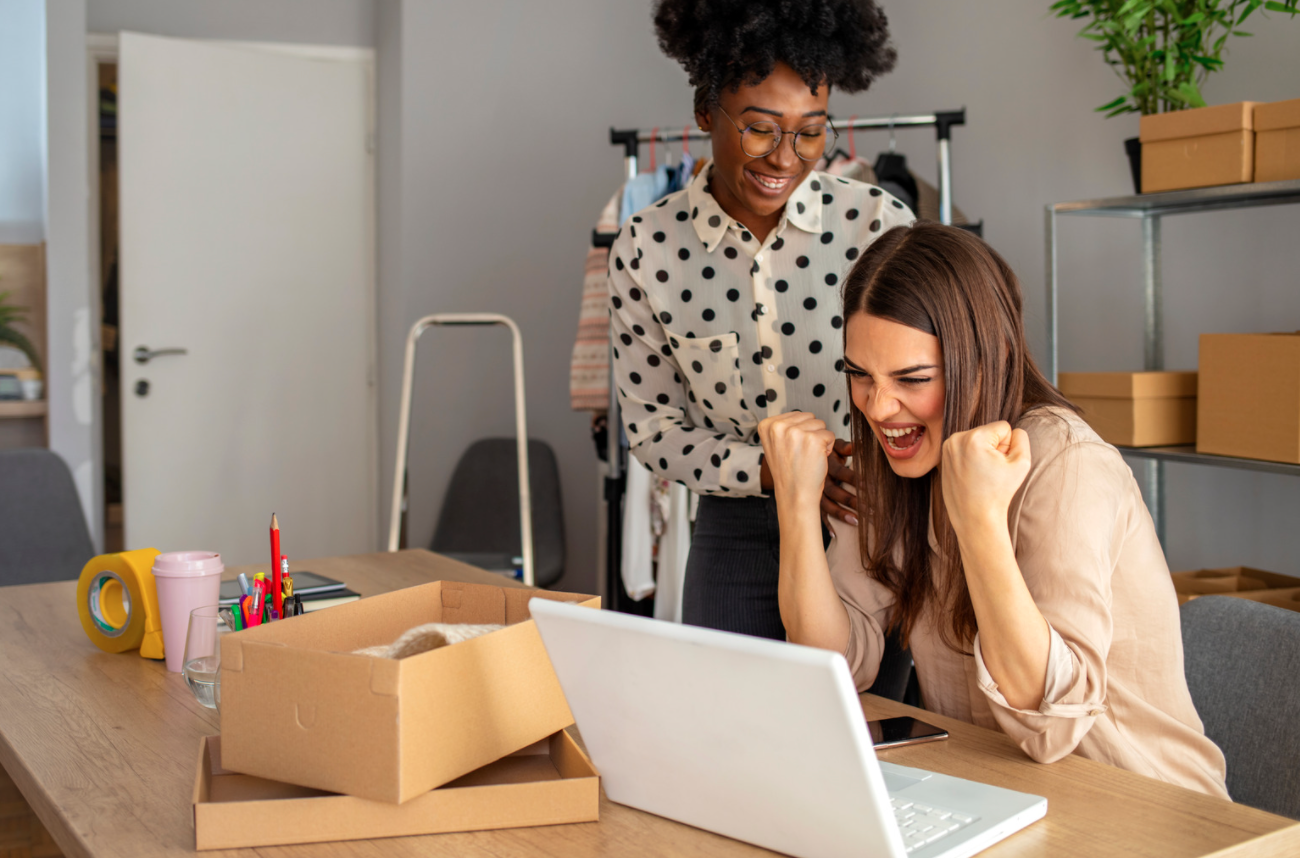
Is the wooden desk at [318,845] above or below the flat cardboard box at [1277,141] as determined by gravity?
below

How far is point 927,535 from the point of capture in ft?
3.96

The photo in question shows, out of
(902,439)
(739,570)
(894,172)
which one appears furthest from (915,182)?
(902,439)

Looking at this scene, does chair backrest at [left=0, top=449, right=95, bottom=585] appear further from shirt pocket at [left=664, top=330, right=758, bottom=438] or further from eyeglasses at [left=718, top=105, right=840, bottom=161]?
eyeglasses at [left=718, top=105, right=840, bottom=161]

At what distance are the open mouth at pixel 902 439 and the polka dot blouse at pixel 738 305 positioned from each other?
389 millimetres

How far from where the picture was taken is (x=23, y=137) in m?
3.28

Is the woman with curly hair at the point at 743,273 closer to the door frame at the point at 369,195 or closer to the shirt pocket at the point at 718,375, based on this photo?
the shirt pocket at the point at 718,375

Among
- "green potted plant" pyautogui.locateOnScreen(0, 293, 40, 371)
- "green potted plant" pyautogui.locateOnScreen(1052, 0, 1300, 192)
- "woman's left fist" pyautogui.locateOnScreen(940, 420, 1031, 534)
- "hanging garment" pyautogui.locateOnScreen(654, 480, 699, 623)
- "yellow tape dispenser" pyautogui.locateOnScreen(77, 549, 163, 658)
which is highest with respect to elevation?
"green potted plant" pyautogui.locateOnScreen(1052, 0, 1300, 192)

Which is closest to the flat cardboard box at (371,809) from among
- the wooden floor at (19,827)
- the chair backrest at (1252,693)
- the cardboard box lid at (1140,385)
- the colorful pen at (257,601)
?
the colorful pen at (257,601)

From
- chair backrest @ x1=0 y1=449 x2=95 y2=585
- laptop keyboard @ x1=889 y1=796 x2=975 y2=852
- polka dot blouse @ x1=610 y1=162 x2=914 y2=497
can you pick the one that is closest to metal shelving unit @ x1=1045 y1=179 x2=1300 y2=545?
polka dot blouse @ x1=610 y1=162 x2=914 y2=497

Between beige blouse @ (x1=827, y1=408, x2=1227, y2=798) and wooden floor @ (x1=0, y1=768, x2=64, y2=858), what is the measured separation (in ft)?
4.85

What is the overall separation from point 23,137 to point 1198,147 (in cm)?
319

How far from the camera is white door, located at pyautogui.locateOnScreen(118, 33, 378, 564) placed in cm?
363

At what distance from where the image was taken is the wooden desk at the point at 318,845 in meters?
0.77

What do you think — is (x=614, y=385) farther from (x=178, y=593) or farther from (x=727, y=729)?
(x=727, y=729)
